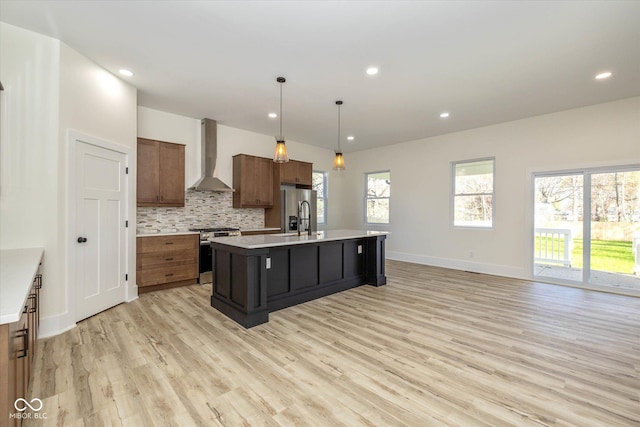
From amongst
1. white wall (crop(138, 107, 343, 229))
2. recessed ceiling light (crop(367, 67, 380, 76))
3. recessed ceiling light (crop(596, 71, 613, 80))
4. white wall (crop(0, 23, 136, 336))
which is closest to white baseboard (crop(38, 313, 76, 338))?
white wall (crop(0, 23, 136, 336))

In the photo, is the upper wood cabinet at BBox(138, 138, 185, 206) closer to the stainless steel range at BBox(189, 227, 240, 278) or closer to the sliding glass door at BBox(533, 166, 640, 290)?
the stainless steel range at BBox(189, 227, 240, 278)

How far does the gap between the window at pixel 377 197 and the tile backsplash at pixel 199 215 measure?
10.1ft

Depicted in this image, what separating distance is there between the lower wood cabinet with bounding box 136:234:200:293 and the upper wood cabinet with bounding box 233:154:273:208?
1289 mm

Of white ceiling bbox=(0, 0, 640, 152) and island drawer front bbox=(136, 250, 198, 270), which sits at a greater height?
white ceiling bbox=(0, 0, 640, 152)

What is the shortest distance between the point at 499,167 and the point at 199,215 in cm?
588

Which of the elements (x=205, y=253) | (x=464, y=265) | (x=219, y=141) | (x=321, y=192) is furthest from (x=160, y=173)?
(x=464, y=265)

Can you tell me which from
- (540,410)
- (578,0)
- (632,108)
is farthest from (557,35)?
(540,410)

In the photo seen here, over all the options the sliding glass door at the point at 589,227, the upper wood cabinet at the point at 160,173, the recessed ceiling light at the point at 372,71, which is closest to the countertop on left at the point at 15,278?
the upper wood cabinet at the point at 160,173

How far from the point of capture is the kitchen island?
3.12m

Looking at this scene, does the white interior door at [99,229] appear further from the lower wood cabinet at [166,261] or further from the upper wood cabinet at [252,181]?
the upper wood cabinet at [252,181]

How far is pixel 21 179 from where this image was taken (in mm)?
2729

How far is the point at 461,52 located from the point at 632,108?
11.2ft

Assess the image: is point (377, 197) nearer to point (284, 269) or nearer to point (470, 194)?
point (470, 194)

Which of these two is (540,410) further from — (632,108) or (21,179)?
(632,108)
